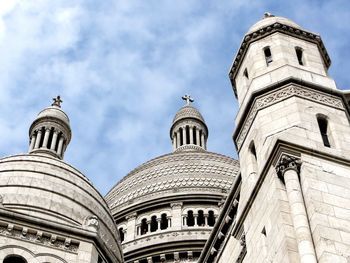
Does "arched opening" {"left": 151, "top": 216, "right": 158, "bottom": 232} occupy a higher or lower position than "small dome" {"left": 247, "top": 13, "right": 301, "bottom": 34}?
higher

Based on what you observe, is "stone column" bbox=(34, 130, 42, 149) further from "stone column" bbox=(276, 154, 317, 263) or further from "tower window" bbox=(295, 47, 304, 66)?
"stone column" bbox=(276, 154, 317, 263)

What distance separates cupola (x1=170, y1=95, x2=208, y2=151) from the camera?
57.1 m

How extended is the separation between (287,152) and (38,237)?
989 centimetres

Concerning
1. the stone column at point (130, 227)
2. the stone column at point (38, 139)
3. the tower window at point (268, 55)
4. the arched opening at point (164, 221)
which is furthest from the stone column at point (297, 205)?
the arched opening at point (164, 221)

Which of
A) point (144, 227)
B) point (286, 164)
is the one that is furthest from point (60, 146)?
point (286, 164)

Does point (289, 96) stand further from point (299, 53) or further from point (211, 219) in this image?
point (211, 219)

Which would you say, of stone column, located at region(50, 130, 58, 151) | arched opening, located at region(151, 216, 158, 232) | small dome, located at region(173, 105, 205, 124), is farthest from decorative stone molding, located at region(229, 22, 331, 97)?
small dome, located at region(173, 105, 205, 124)

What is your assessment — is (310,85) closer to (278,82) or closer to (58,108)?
(278,82)

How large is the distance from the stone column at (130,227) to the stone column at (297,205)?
2865 centimetres

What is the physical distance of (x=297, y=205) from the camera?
1523 cm

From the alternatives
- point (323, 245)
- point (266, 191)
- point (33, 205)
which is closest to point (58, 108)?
point (33, 205)

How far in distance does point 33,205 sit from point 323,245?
15.0 metres

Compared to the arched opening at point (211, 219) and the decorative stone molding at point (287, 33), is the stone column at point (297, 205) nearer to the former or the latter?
the decorative stone molding at point (287, 33)

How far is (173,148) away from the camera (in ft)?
190
